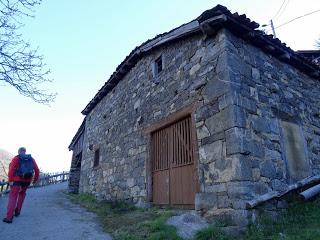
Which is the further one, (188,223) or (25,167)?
(25,167)

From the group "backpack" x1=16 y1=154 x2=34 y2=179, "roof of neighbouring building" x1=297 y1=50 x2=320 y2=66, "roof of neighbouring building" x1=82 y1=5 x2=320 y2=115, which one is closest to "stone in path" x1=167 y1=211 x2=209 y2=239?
"backpack" x1=16 y1=154 x2=34 y2=179

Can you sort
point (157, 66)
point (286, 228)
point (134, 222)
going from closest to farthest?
1. point (286, 228)
2. point (134, 222)
3. point (157, 66)

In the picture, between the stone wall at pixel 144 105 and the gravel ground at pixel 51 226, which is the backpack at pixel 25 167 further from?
the stone wall at pixel 144 105

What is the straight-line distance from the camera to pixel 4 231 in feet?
14.5

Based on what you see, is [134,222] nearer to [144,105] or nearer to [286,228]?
[286,228]

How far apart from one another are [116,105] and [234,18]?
4937 millimetres

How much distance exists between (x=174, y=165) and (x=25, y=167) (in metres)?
2.88

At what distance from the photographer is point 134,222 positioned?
4.82 m

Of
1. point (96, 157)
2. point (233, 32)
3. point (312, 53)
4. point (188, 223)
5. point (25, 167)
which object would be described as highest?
point (312, 53)

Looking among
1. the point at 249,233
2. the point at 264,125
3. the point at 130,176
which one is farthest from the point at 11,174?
the point at 264,125

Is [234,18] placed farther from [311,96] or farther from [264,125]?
[311,96]

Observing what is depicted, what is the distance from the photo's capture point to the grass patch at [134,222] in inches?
156

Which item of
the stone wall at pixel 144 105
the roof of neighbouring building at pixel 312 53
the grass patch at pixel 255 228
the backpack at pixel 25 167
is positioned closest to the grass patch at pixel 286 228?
the grass patch at pixel 255 228

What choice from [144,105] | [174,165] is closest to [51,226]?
[174,165]
